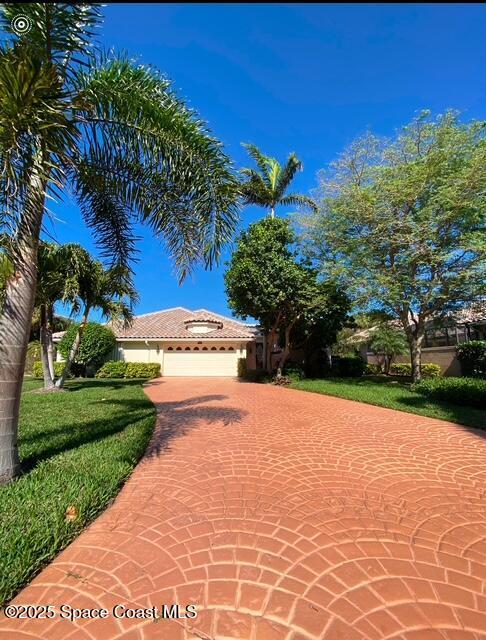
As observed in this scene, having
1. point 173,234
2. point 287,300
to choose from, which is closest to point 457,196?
point 287,300

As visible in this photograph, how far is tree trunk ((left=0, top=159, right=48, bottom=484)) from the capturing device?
3.62m

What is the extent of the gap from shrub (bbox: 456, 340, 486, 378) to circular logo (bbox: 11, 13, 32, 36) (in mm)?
21829

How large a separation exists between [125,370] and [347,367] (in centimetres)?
1578

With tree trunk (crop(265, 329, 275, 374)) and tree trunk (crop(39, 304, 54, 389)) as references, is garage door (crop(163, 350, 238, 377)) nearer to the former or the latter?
tree trunk (crop(265, 329, 275, 374))

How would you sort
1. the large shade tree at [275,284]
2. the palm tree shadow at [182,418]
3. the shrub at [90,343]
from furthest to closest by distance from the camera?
the shrub at [90,343] → the large shade tree at [275,284] → the palm tree shadow at [182,418]

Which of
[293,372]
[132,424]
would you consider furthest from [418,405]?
[293,372]

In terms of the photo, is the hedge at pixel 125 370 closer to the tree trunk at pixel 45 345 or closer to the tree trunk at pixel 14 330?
the tree trunk at pixel 45 345

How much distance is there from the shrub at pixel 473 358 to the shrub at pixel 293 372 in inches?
396

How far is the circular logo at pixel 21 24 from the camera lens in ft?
11.0

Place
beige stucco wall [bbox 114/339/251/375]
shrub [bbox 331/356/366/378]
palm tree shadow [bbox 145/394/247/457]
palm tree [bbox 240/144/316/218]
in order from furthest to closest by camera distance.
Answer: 1. beige stucco wall [bbox 114/339/251/375]
2. shrub [bbox 331/356/366/378]
3. palm tree [bbox 240/144/316/218]
4. palm tree shadow [bbox 145/394/247/457]

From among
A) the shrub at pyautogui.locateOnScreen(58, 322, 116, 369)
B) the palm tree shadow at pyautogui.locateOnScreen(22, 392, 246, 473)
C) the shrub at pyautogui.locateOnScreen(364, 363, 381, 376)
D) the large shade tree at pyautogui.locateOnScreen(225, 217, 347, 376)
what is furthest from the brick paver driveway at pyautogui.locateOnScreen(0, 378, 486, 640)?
the shrub at pyautogui.locateOnScreen(364, 363, 381, 376)

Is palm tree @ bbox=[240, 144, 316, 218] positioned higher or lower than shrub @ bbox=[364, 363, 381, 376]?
higher

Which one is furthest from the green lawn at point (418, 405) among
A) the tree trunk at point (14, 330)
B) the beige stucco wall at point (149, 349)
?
the beige stucco wall at point (149, 349)

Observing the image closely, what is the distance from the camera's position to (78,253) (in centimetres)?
1182
